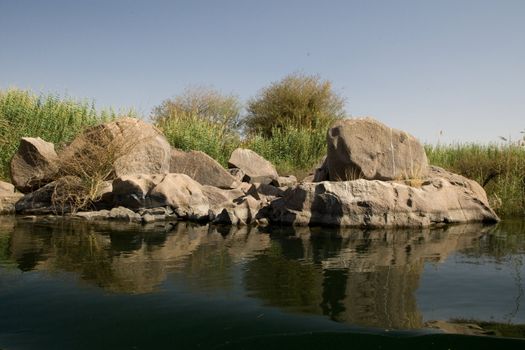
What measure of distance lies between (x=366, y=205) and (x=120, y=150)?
5.22 meters

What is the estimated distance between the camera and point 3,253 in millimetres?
5078

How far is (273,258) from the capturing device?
5.13 meters

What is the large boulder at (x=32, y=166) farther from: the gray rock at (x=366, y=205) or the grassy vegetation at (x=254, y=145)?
the gray rock at (x=366, y=205)

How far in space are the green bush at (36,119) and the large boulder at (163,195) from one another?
3.03 m

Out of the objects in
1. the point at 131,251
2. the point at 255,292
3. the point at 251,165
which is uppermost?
the point at 251,165

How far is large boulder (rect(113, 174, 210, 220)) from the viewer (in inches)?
342

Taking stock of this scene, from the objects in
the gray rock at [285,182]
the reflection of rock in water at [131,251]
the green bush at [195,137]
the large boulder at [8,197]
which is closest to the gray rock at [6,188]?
the large boulder at [8,197]

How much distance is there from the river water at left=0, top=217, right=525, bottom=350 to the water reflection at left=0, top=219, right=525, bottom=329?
2 cm

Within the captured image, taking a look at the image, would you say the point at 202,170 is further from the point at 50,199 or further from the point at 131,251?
the point at 131,251

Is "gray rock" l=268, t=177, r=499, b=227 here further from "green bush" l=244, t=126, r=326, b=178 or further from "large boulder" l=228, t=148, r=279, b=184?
"green bush" l=244, t=126, r=326, b=178

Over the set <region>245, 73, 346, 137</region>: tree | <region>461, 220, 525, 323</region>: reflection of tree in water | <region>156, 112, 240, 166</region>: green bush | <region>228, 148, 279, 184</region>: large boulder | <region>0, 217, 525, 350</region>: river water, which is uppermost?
<region>245, 73, 346, 137</region>: tree

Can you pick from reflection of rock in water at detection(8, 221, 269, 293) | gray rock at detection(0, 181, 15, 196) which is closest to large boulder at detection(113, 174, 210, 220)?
reflection of rock in water at detection(8, 221, 269, 293)

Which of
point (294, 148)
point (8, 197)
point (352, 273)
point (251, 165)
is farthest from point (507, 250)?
point (294, 148)

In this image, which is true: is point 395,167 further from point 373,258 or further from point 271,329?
point 271,329
